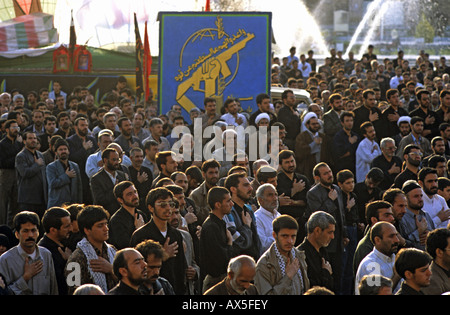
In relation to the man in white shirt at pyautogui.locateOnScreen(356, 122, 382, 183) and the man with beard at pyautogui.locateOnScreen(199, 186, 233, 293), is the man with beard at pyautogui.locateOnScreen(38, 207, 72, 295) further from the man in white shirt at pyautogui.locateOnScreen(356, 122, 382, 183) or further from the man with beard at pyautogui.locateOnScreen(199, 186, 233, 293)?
the man in white shirt at pyautogui.locateOnScreen(356, 122, 382, 183)

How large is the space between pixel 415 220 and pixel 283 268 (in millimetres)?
2420

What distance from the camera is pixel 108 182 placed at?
376 inches

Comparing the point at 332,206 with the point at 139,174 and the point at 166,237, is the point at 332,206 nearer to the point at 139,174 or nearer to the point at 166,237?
the point at 139,174

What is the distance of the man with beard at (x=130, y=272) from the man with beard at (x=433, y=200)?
4430 mm

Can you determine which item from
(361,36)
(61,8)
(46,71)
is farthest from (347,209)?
(361,36)

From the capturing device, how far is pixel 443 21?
61219 mm

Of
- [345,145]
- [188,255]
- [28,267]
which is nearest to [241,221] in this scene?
[188,255]

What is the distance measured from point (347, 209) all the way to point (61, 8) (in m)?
24.2

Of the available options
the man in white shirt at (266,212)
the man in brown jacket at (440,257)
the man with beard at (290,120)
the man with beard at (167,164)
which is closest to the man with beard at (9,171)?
the man with beard at (167,164)

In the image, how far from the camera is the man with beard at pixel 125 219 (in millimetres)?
7723

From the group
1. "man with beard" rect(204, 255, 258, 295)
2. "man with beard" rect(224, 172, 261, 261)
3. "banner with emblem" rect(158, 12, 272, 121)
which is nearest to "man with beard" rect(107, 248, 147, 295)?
"man with beard" rect(204, 255, 258, 295)

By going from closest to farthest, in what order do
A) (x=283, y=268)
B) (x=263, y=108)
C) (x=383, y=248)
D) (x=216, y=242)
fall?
(x=283, y=268)
(x=383, y=248)
(x=216, y=242)
(x=263, y=108)

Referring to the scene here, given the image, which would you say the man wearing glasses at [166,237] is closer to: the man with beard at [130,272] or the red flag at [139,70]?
the man with beard at [130,272]

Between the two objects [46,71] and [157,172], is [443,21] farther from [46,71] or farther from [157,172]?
[157,172]
